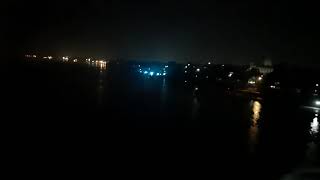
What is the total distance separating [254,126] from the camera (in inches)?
994

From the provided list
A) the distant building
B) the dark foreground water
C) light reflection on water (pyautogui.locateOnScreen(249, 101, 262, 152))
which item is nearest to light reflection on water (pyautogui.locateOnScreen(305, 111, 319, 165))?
the dark foreground water

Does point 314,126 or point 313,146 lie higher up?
point 313,146

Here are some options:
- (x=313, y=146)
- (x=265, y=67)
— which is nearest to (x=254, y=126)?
(x=313, y=146)

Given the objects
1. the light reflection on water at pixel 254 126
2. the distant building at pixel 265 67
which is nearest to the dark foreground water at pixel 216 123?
the light reflection on water at pixel 254 126

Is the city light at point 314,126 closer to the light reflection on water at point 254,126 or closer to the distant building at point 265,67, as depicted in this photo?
the light reflection on water at point 254,126

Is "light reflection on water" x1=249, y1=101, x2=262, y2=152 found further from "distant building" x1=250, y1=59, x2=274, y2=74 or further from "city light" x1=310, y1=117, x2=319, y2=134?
"distant building" x1=250, y1=59, x2=274, y2=74

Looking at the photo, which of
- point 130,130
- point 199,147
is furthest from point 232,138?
point 130,130

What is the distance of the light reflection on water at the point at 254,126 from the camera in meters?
19.7

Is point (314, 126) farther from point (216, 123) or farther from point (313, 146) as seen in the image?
point (313, 146)

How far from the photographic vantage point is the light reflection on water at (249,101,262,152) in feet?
64.5

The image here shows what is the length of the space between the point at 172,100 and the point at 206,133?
18148 millimetres

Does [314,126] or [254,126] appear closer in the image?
[254,126]

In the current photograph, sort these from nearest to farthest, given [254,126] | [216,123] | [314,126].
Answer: [254,126], [216,123], [314,126]

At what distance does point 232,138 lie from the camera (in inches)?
808
